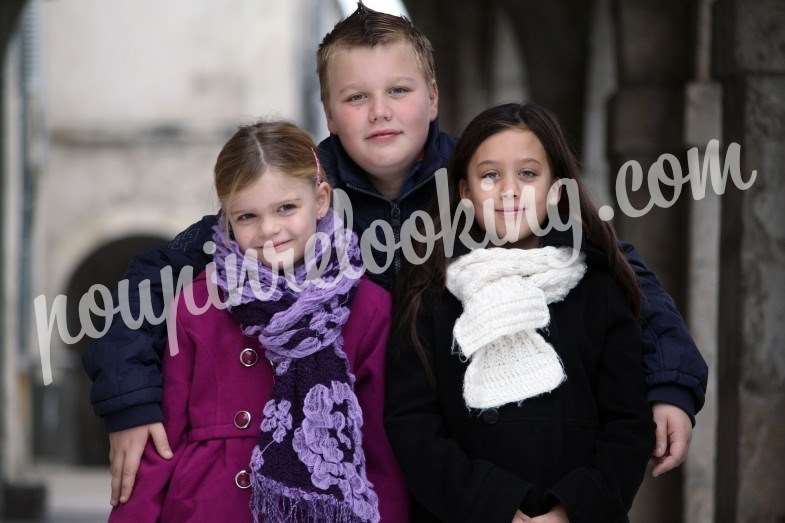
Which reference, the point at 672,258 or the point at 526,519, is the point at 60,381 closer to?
the point at 672,258

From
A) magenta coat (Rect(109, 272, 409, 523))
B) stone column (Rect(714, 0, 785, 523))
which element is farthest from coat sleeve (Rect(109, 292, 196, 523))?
stone column (Rect(714, 0, 785, 523))

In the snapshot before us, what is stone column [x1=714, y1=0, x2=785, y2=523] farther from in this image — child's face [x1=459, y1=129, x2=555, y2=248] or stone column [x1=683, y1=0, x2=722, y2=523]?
stone column [x1=683, y1=0, x2=722, y2=523]

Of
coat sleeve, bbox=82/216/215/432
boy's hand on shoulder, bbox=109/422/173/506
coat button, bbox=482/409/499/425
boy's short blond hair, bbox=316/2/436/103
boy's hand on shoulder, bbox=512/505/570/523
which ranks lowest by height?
boy's hand on shoulder, bbox=512/505/570/523

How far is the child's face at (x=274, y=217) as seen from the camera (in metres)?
2.87

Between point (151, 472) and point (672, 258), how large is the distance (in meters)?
3.17

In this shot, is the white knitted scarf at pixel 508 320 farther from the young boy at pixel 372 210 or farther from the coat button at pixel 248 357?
the coat button at pixel 248 357

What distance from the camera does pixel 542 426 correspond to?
2746 millimetres

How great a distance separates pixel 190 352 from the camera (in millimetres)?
2902

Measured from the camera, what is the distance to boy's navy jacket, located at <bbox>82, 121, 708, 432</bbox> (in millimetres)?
2805

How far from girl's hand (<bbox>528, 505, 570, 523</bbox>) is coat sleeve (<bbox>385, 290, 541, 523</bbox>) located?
4 centimetres

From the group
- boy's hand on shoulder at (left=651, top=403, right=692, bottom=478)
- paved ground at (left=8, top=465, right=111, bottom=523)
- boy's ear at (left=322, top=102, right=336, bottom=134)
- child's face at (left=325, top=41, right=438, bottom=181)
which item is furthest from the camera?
paved ground at (left=8, top=465, right=111, bottom=523)

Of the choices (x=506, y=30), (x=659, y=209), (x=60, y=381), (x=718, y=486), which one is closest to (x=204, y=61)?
(x=60, y=381)

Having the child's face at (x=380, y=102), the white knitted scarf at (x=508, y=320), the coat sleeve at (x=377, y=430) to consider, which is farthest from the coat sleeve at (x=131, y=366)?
the white knitted scarf at (x=508, y=320)

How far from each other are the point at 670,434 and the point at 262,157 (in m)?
1.03
